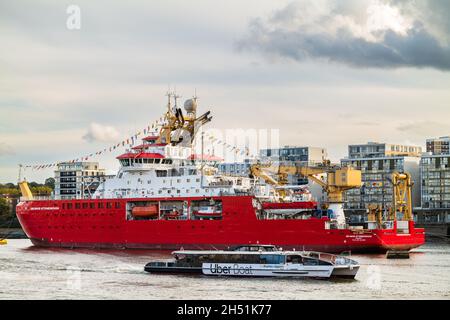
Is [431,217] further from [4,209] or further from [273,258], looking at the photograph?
[273,258]

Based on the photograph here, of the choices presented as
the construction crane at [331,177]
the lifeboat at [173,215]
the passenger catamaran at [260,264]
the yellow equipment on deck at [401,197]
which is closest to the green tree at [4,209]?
the lifeboat at [173,215]

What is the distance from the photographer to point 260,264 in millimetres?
43750

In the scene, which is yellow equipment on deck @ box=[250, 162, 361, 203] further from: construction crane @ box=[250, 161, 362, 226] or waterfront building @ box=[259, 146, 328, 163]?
waterfront building @ box=[259, 146, 328, 163]

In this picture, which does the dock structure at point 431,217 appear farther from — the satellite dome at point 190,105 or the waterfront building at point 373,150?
the satellite dome at point 190,105

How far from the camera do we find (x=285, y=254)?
43.6m

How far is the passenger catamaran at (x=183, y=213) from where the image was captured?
57281 mm

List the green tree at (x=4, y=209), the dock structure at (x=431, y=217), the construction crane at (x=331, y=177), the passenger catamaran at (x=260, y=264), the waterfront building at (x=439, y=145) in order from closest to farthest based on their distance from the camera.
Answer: the passenger catamaran at (x=260, y=264)
the construction crane at (x=331, y=177)
the dock structure at (x=431, y=217)
the green tree at (x=4, y=209)
the waterfront building at (x=439, y=145)

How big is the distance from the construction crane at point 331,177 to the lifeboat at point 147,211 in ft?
26.9

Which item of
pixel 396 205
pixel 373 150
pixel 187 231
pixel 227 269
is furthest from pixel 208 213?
pixel 373 150

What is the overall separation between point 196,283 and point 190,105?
29.3m
